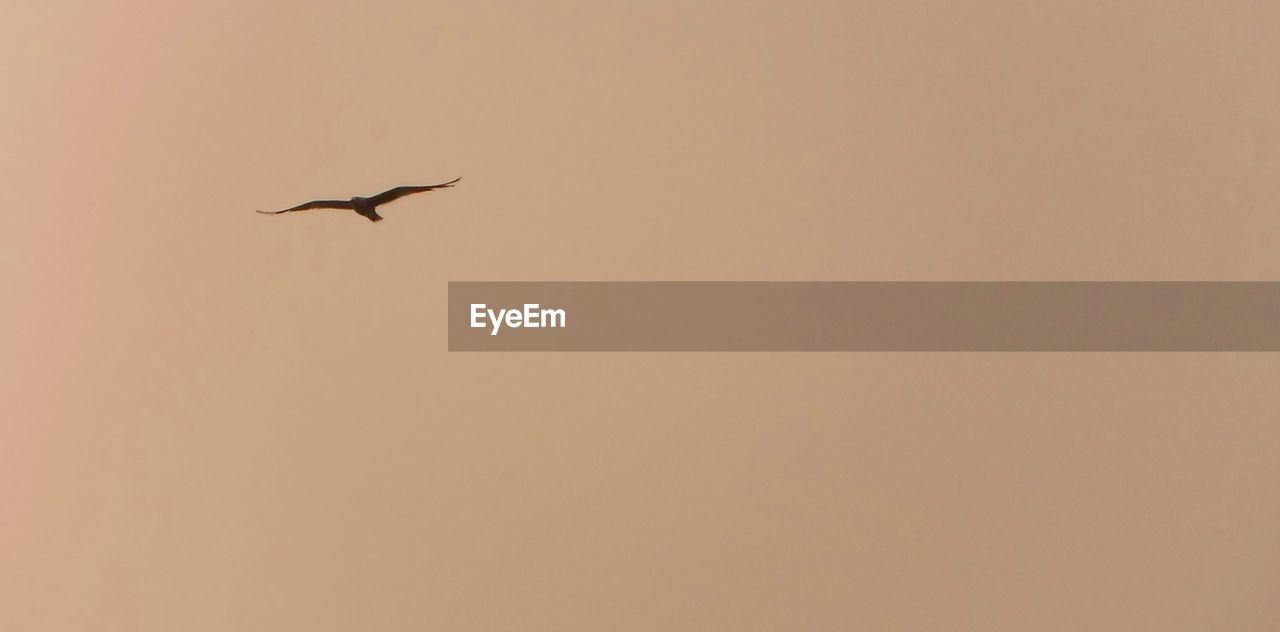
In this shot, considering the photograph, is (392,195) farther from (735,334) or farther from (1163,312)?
(1163,312)

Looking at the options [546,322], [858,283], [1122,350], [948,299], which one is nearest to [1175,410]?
[1122,350]

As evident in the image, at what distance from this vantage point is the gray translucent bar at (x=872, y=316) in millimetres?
2258

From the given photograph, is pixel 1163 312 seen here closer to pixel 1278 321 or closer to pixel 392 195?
pixel 1278 321

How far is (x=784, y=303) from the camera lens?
2268 mm

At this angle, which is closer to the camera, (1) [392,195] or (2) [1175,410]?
(1) [392,195]

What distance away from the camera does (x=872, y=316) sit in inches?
90.0

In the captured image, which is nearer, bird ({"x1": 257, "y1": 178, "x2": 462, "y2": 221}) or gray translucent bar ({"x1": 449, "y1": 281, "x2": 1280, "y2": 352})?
bird ({"x1": 257, "y1": 178, "x2": 462, "y2": 221})

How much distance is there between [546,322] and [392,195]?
1.30 feet

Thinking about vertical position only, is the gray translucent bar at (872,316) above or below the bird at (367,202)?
below

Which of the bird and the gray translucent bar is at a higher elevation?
the bird

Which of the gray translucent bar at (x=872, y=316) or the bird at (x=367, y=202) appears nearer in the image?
the bird at (x=367, y=202)

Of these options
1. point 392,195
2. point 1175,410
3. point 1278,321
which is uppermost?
point 392,195

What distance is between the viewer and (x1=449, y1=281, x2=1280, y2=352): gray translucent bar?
226 centimetres

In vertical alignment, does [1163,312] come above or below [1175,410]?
above
